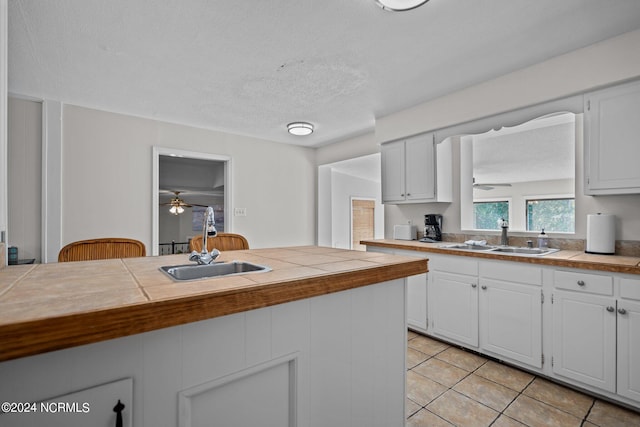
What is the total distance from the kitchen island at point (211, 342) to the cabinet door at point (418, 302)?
1631 millimetres

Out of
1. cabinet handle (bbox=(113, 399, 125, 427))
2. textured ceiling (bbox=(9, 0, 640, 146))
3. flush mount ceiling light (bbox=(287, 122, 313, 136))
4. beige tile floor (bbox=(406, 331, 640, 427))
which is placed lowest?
beige tile floor (bbox=(406, 331, 640, 427))

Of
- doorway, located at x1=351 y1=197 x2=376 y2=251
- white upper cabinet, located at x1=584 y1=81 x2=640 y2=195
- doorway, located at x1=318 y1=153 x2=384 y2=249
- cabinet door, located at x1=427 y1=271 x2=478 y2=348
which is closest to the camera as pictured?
white upper cabinet, located at x1=584 y1=81 x2=640 y2=195

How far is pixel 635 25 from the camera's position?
1.90 meters

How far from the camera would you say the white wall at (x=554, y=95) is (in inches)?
80.4

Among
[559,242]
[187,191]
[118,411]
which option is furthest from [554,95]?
[187,191]

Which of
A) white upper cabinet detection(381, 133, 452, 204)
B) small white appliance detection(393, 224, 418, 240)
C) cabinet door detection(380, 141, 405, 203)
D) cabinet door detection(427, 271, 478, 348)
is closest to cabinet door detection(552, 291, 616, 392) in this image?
cabinet door detection(427, 271, 478, 348)

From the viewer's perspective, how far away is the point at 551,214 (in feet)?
10.8

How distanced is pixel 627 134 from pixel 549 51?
770 millimetres

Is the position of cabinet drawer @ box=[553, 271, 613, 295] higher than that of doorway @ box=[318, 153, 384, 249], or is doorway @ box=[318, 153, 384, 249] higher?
doorway @ box=[318, 153, 384, 249]

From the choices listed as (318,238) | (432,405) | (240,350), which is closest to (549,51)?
(432,405)

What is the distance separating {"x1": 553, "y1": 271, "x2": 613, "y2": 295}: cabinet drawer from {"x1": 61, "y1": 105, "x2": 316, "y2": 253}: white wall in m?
3.50

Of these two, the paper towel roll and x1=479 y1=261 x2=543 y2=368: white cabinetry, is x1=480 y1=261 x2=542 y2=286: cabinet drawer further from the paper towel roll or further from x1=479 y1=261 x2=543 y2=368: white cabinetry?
the paper towel roll

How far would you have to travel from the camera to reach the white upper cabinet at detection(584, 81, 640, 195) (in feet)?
6.60

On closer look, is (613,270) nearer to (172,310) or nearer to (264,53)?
(172,310)
